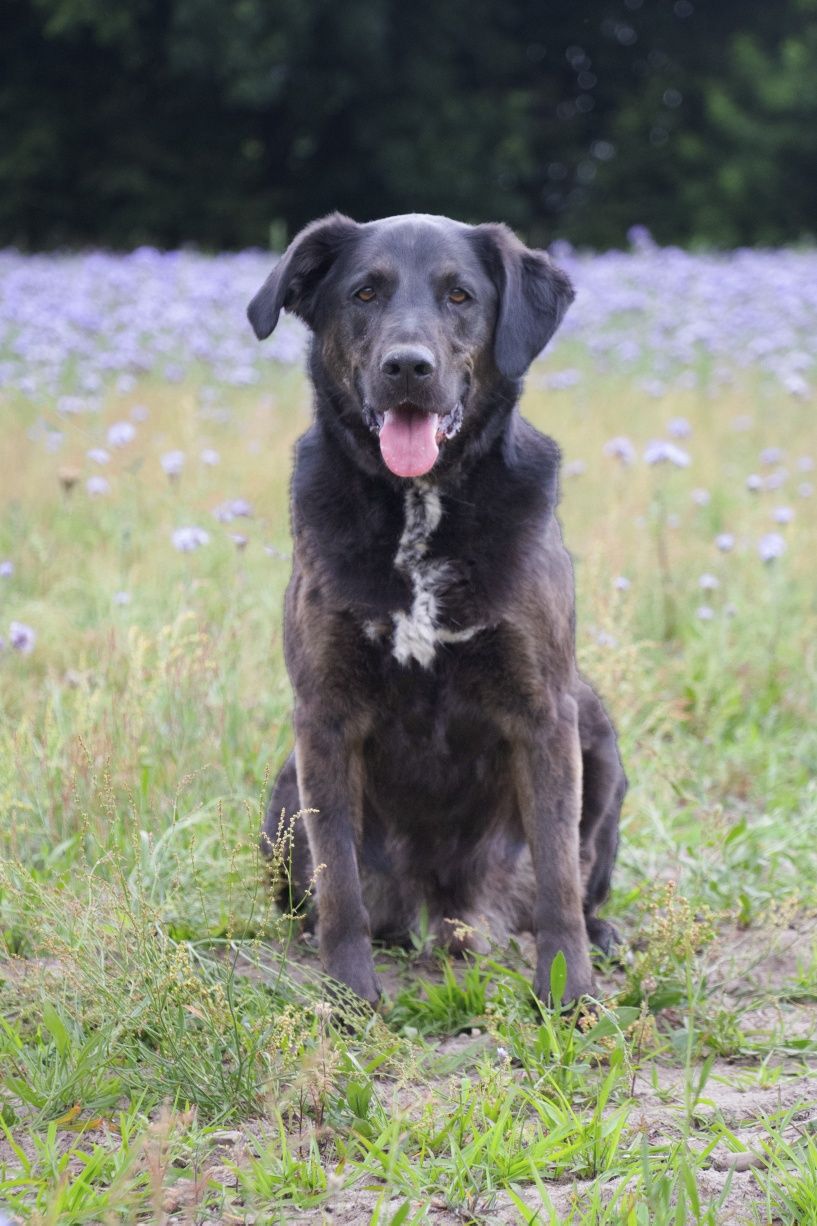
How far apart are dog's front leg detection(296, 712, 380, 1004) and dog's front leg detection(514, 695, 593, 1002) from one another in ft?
1.23

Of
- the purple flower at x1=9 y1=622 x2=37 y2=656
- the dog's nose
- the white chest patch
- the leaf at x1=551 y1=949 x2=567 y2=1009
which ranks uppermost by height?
the dog's nose

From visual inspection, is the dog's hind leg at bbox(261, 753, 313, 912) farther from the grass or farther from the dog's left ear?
the dog's left ear

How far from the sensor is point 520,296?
3150 mm

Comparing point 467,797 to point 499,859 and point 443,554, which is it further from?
point 443,554

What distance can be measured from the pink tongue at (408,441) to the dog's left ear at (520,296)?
0.78ft

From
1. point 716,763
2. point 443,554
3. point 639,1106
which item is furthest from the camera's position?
point 716,763

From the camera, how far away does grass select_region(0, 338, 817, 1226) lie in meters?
2.23

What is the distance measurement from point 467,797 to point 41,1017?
103cm

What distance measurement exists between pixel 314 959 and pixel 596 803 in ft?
2.58

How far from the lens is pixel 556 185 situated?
81.8ft

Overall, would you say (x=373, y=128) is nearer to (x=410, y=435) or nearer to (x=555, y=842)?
(x=410, y=435)

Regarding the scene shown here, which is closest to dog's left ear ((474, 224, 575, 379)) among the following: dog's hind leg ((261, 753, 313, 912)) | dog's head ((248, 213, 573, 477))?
dog's head ((248, 213, 573, 477))

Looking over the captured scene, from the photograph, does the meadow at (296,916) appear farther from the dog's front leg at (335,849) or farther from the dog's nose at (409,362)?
the dog's nose at (409,362)

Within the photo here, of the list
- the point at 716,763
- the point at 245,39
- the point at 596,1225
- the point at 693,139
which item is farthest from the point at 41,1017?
the point at 693,139
